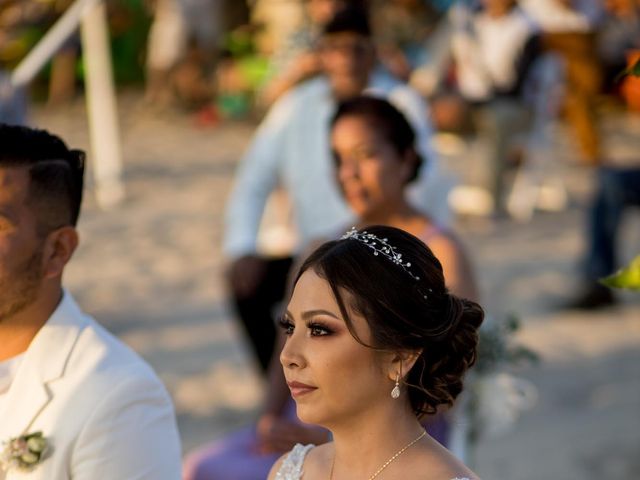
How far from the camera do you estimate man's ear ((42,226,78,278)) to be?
9.01 feet

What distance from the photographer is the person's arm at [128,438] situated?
2.58 metres

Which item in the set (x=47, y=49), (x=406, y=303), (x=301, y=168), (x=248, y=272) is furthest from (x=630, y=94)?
(x=406, y=303)

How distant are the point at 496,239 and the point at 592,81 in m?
2.75

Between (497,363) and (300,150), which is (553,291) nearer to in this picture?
(300,150)

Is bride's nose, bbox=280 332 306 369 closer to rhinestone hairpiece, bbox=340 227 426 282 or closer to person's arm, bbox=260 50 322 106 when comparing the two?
rhinestone hairpiece, bbox=340 227 426 282

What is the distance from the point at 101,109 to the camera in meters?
11.3

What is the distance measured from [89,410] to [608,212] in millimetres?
5873

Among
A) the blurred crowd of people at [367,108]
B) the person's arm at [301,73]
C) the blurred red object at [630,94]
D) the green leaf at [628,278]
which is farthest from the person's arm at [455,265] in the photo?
the blurred red object at [630,94]

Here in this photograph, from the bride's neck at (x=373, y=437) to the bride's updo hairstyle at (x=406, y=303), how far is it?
53 mm

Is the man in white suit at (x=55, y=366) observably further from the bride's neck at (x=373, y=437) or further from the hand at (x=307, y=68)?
the hand at (x=307, y=68)

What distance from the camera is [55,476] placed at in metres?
2.58

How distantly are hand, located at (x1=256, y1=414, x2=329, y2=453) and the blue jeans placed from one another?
4.25 metres

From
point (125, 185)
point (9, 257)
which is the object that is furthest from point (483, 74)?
point (9, 257)

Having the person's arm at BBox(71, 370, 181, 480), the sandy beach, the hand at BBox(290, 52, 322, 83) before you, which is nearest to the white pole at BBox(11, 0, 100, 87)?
the sandy beach
